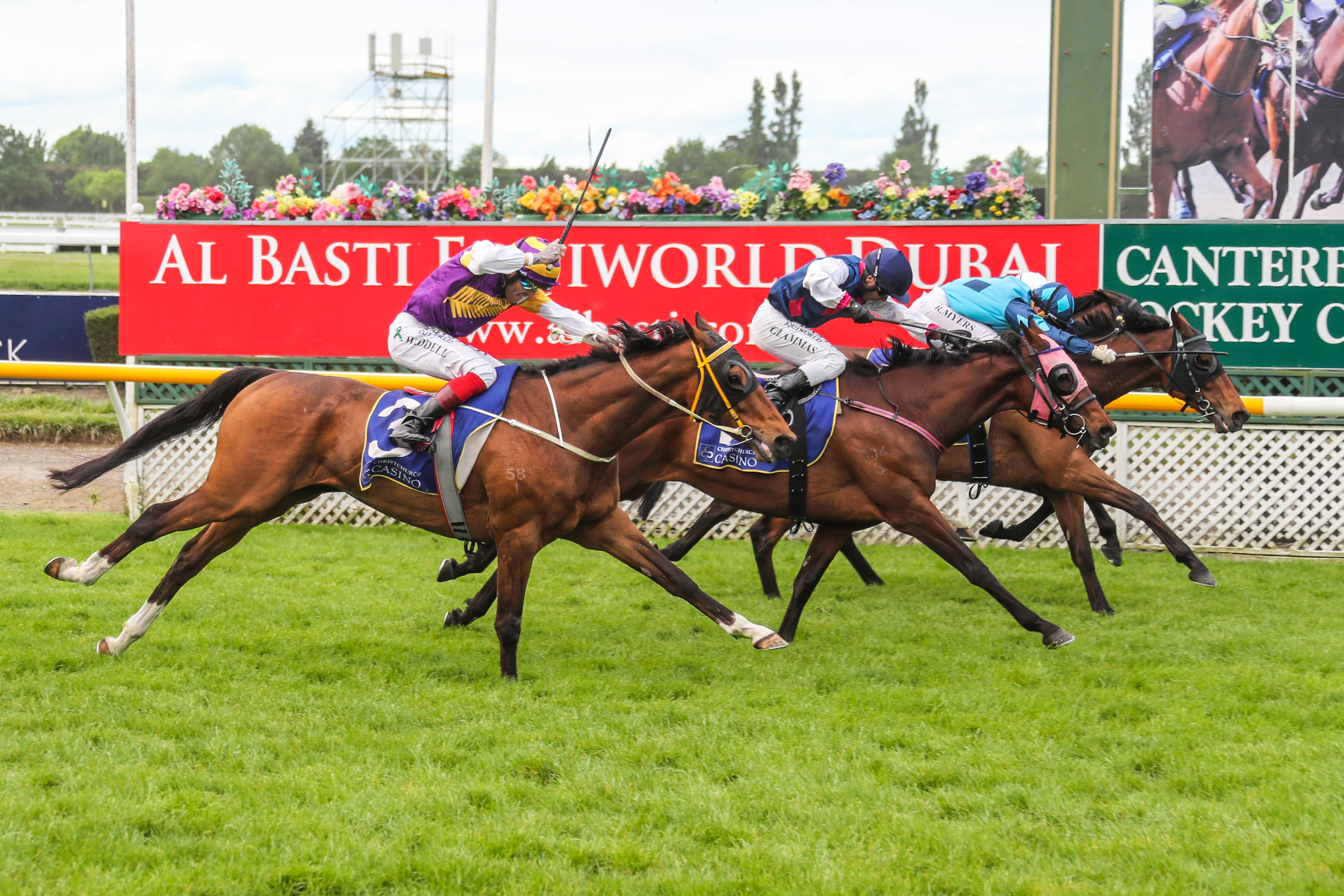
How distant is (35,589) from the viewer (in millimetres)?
6598

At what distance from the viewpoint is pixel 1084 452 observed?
273 inches

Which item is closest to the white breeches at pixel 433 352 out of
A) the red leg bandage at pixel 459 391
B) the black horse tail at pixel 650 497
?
the red leg bandage at pixel 459 391

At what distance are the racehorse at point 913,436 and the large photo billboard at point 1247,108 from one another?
29.0 feet

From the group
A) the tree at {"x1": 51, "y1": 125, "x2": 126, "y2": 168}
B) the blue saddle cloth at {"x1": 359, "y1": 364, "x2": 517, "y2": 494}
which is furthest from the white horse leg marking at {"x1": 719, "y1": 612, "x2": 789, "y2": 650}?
the tree at {"x1": 51, "y1": 125, "x2": 126, "y2": 168}

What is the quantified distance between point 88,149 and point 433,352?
74.1 meters

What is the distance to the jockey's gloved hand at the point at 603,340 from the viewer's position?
529 centimetres

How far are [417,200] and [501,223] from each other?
0.78 meters

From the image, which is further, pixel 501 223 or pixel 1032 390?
pixel 501 223

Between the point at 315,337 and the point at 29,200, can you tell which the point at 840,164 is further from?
the point at 29,200

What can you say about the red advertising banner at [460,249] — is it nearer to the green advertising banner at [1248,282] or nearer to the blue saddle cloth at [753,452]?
the green advertising banner at [1248,282]

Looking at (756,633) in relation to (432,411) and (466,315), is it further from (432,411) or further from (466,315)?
(466,315)

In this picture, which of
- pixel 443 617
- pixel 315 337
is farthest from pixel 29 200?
pixel 443 617

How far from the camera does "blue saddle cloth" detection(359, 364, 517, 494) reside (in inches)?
210

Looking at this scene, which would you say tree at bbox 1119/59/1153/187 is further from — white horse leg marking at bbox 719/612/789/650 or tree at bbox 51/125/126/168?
tree at bbox 51/125/126/168
